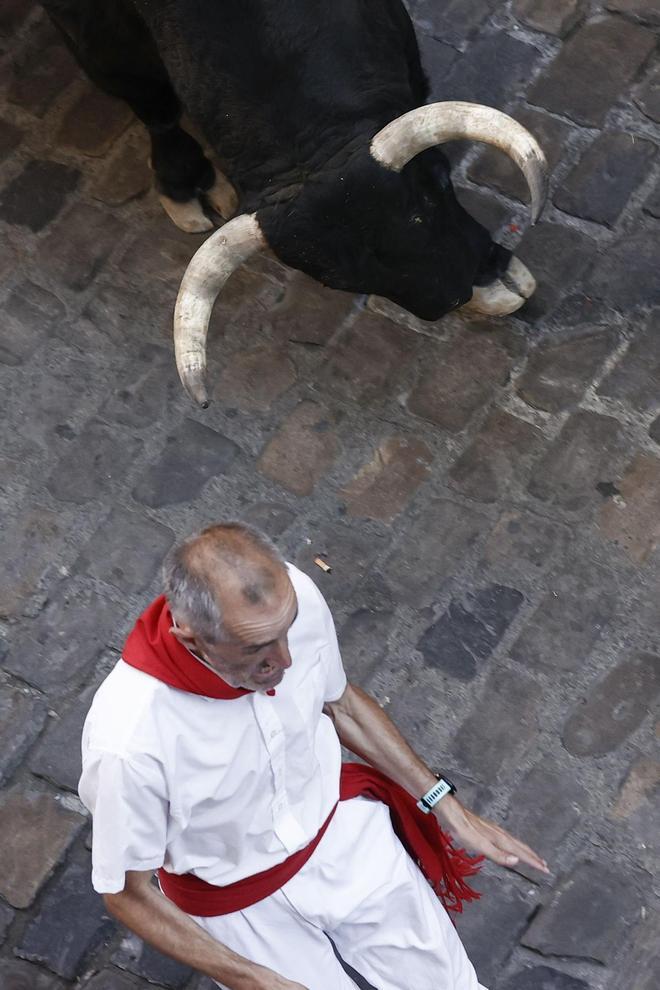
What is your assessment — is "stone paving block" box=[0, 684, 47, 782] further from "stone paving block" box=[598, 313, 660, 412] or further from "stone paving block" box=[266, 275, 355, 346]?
"stone paving block" box=[598, 313, 660, 412]

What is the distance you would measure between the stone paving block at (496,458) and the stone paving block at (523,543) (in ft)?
0.40

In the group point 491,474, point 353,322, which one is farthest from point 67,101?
point 491,474

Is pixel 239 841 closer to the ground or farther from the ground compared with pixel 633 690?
farther from the ground

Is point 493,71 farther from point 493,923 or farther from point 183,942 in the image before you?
point 183,942

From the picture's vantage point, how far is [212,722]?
9.94 ft

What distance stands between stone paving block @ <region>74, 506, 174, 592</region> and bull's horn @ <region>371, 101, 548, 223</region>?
151 centimetres

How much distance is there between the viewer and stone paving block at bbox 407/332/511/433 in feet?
15.9

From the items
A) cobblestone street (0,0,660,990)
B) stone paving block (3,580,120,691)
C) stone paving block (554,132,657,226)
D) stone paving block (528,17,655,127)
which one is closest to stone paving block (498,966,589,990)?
cobblestone street (0,0,660,990)

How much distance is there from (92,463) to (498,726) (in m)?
1.77

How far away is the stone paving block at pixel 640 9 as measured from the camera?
5.52m

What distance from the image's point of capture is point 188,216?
5.46 metres

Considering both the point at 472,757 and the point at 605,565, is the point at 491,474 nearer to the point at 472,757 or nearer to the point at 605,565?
the point at 605,565

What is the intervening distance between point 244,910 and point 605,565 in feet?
5.87

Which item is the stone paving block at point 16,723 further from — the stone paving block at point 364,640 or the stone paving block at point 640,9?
the stone paving block at point 640,9
